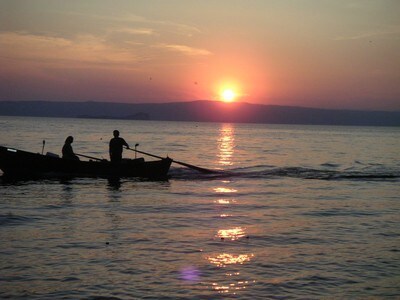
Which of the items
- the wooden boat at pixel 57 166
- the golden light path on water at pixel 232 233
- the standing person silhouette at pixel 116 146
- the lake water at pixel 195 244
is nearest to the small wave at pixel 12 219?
the lake water at pixel 195 244

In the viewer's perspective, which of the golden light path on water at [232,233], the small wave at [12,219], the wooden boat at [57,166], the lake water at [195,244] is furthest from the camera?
the wooden boat at [57,166]

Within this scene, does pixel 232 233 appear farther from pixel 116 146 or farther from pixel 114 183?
pixel 116 146

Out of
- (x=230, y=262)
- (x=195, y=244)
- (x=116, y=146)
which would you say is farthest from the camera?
(x=116, y=146)

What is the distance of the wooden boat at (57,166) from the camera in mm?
26578

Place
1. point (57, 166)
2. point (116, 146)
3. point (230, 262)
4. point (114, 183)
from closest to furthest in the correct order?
point (230, 262) < point (114, 183) < point (57, 166) < point (116, 146)

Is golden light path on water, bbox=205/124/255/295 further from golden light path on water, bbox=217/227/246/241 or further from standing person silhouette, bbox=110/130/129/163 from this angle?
standing person silhouette, bbox=110/130/129/163

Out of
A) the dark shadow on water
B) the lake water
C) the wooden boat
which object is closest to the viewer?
the lake water

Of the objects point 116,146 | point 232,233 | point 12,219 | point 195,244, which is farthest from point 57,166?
point 195,244

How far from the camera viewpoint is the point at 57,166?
2706 cm

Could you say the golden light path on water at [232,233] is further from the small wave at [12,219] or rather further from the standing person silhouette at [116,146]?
the standing person silhouette at [116,146]

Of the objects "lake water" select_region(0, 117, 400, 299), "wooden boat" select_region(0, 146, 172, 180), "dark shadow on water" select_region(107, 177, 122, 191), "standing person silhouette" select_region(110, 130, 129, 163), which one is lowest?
"dark shadow on water" select_region(107, 177, 122, 191)

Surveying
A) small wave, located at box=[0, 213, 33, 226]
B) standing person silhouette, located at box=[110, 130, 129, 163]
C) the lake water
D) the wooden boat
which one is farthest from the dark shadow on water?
small wave, located at box=[0, 213, 33, 226]

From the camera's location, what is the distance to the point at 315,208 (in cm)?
1947

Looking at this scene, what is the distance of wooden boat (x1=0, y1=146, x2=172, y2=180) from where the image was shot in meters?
26.6
